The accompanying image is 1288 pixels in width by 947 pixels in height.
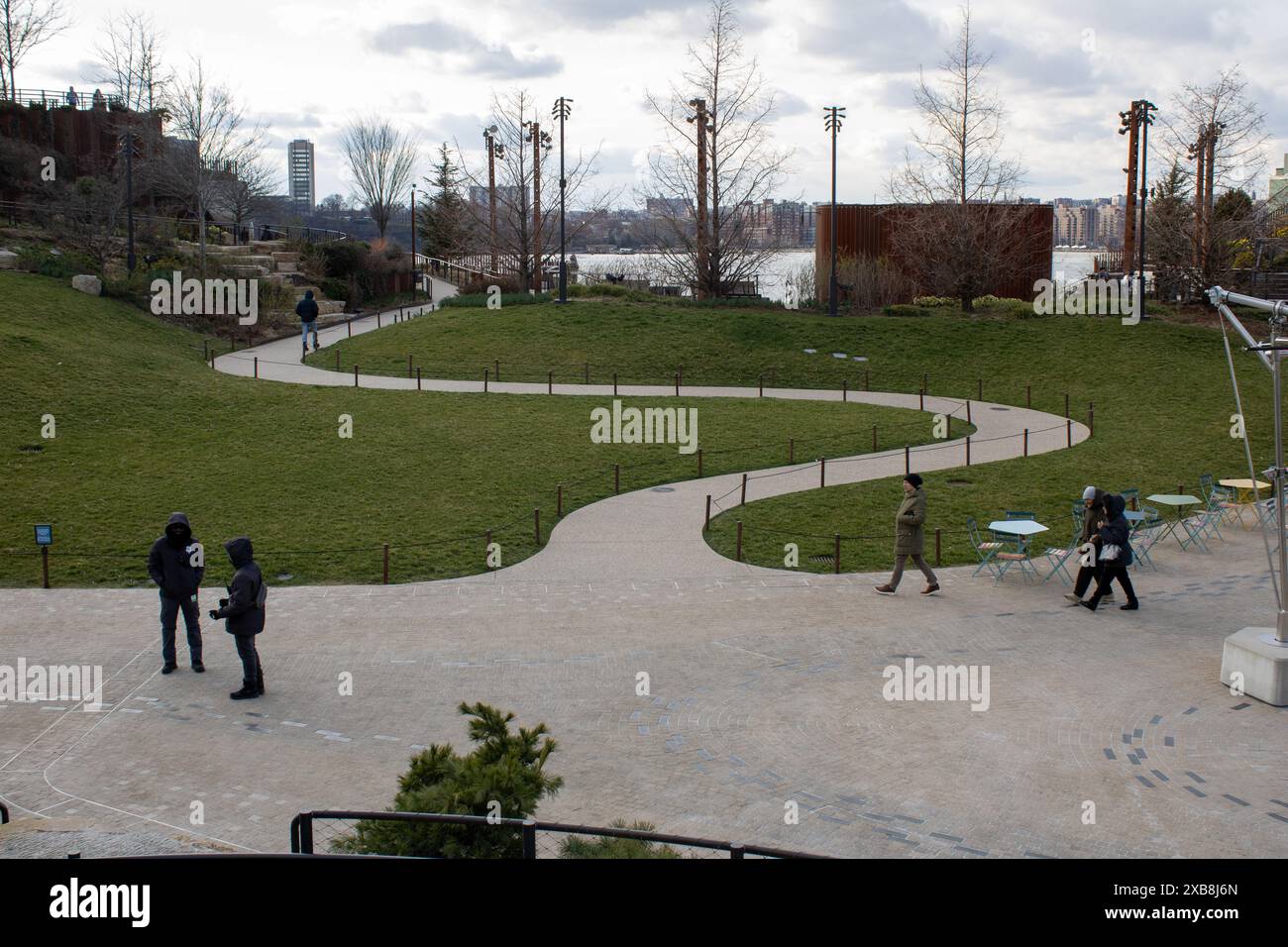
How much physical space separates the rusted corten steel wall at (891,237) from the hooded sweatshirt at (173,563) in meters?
40.5

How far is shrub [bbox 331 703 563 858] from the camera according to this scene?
21.4 feet

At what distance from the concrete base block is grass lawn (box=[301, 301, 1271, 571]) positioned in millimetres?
7782

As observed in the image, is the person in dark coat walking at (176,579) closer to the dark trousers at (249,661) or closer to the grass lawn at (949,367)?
the dark trousers at (249,661)

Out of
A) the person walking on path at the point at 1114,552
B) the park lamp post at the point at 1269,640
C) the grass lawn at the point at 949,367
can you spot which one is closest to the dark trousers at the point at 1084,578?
the person walking on path at the point at 1114,552

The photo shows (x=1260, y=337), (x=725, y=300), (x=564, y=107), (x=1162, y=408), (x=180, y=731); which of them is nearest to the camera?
(x=180, y=731)

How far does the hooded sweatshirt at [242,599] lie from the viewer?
11.6m

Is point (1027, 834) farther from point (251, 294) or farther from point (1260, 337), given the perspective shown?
point (251, 294)

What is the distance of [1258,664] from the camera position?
38.3 ft

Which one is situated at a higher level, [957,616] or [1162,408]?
[1162,408]

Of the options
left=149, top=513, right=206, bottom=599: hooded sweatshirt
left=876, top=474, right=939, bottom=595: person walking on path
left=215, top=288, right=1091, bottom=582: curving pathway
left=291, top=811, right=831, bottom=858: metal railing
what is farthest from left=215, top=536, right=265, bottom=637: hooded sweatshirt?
left=876, top=474, right=939, bottom=595: person walking on path

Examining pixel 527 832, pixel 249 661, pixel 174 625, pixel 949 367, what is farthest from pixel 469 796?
pixel 949 367
